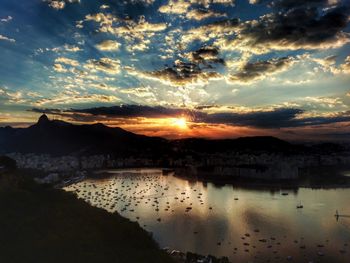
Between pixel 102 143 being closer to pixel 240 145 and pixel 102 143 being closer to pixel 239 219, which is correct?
pixel 240 145

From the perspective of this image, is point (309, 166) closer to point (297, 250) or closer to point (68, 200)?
point (297, 250)

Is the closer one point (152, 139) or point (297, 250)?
point (297, 250)

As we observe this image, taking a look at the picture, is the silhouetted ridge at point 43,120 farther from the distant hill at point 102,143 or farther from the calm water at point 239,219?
the calm water at point 239,219

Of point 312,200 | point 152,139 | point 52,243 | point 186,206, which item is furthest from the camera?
point 152,139

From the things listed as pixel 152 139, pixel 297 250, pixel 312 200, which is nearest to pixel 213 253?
pixel 297 250

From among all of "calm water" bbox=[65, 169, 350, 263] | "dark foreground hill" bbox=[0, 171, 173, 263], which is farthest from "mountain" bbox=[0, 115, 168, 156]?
"dark foreground hill" bbox=[0, 171, 173, 263]

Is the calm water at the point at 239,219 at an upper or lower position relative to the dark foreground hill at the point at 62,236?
lower

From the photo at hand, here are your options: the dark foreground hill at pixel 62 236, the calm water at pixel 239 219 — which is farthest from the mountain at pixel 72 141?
the dark foreground hill at pixel 62 236
